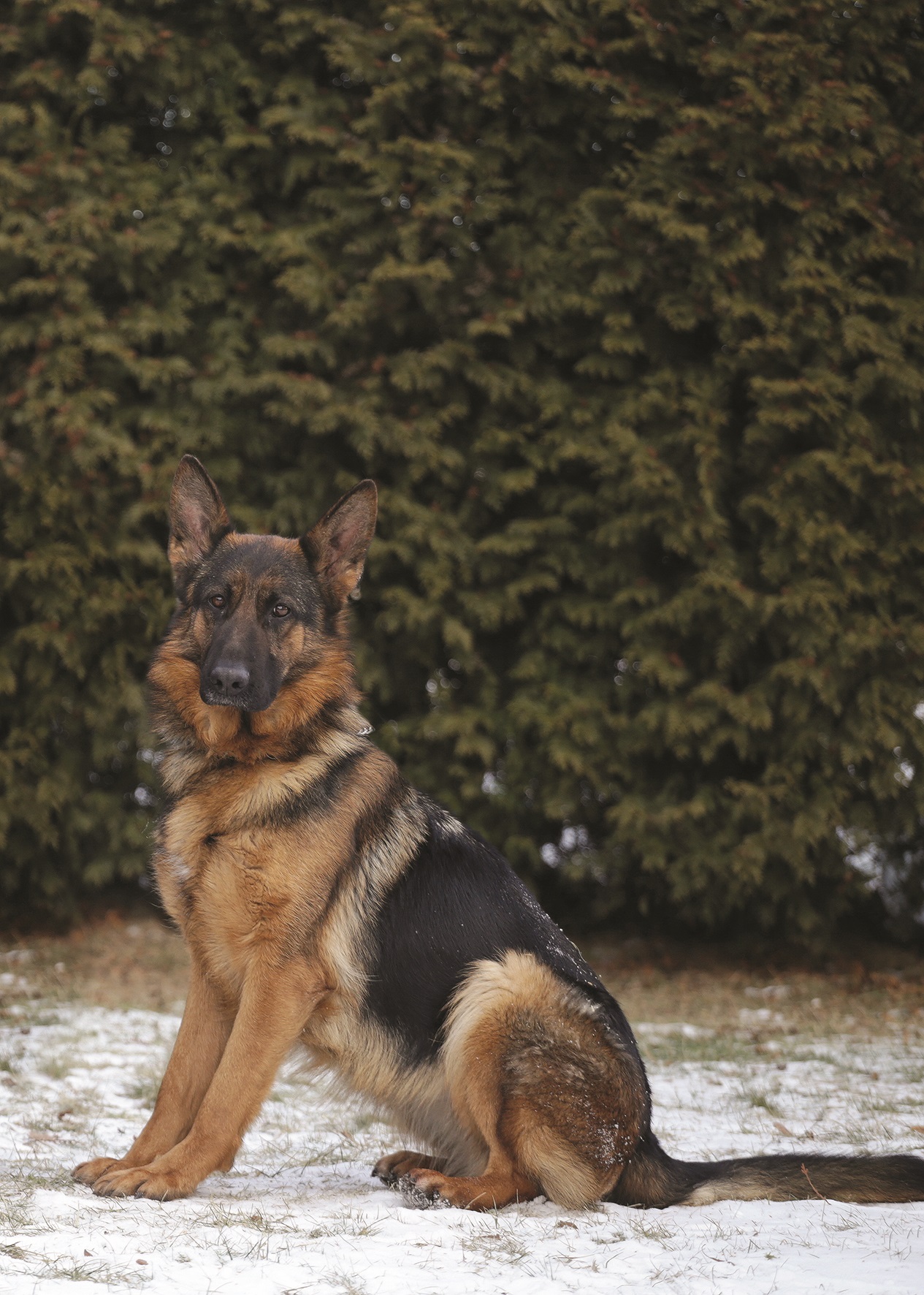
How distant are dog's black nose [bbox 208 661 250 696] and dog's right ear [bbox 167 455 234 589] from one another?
62cm

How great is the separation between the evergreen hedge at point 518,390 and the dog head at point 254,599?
10.5 ft

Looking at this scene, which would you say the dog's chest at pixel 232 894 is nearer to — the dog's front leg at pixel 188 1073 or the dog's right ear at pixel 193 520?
the dog's front leg at pixel 188 1073

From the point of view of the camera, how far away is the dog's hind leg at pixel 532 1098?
393 cm

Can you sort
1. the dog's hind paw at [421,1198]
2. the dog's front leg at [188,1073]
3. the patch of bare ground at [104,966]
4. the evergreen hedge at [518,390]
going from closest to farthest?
the dog's hind paw at [421,1198] < the dog's front leg at [188,1073] < the patch of bare ground at [104,966] < the evergreen hedge at [518,390]

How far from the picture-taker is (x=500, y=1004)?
3998 mm

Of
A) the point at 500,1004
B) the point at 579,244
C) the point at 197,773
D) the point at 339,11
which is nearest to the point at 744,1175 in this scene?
the point at 500,1004

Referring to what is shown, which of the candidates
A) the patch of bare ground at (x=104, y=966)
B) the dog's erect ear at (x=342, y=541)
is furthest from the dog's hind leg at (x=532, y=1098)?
the patch of bare ground at (x=104, y=966)

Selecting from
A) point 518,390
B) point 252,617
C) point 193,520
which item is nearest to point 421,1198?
point 252,617

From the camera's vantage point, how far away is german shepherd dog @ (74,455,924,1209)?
3938mm

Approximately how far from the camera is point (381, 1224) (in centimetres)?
368

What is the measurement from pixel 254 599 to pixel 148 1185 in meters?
1.92

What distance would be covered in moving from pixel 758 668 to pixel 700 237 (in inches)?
105

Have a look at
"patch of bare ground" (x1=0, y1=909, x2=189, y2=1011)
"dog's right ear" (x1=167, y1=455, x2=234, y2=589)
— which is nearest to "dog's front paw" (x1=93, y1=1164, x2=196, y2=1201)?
"dog's right ear" (x1=167, y1=455, x2=234, y2=589)

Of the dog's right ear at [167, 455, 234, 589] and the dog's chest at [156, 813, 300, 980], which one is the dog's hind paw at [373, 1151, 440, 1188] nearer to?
the dog's chest at [156, 813, 300, 980]
